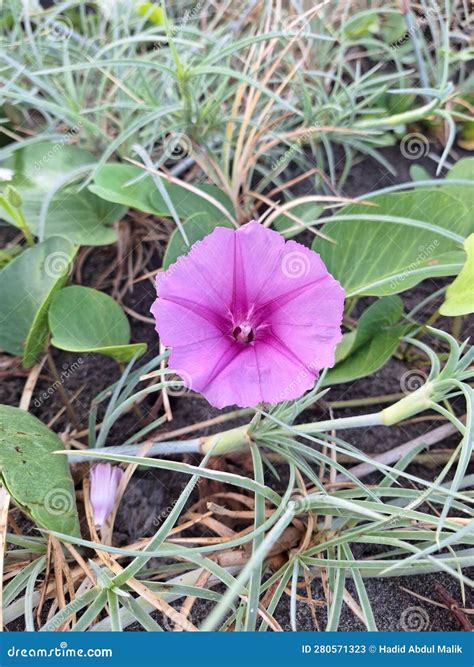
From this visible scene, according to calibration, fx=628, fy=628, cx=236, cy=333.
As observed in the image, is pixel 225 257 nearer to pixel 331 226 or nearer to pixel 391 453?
pixel 331 226

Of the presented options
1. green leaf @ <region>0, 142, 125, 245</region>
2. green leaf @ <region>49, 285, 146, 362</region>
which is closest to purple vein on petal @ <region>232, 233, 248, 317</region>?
green leaf @ <region>49, 285, 146, 362</region>

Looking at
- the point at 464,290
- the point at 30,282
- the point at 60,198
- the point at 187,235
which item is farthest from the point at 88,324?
the point at 464,290

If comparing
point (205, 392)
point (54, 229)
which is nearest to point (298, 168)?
point (54, 229)

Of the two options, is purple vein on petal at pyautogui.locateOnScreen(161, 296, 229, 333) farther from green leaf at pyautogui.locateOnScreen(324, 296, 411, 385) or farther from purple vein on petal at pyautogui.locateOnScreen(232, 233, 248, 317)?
green leaf at pyautogui.locateOnScreen(324, 296, 411, 385)

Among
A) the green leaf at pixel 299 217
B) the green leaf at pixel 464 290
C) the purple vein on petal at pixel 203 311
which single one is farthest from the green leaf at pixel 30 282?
the green leaf at pixel 464 290

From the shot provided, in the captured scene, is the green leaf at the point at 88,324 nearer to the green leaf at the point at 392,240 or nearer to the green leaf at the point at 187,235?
the green leaf at the point at 187,235

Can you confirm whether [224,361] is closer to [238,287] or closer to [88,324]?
[238,287]

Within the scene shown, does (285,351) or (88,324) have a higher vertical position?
(88,324)
